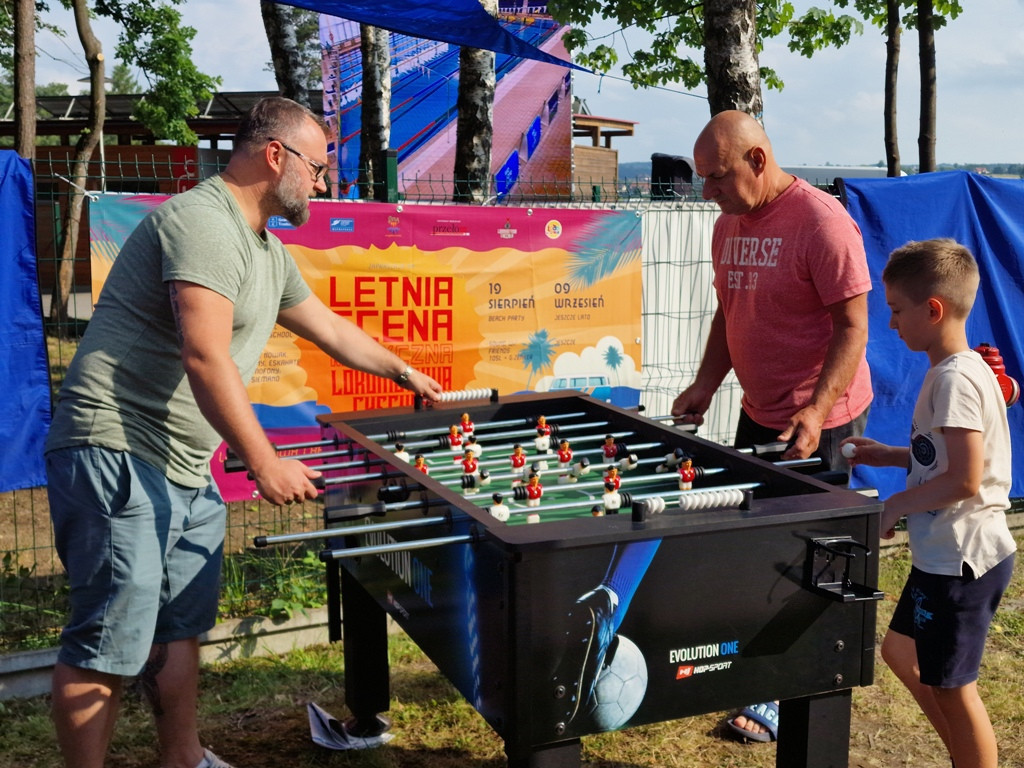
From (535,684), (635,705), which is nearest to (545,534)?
(535,684)

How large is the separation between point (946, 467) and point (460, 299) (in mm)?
2911

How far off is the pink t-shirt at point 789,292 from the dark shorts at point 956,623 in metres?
0.97

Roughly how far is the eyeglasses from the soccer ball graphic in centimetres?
167

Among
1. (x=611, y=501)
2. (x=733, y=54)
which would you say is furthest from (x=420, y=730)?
(x=733, y=54)

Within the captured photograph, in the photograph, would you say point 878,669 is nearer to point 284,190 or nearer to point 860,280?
point 860,280

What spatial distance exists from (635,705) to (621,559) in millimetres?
352

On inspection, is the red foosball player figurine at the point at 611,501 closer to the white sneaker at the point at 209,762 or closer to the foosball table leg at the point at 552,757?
the foosball table leg at the point at 552,757

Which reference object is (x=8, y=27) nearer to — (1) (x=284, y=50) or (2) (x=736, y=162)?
(1) (x=284, y=50)

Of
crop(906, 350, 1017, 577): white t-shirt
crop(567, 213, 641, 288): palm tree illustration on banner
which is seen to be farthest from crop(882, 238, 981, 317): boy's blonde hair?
crop(567, 213, 641, 288): palm tree illustration on banner

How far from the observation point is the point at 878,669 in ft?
14.4

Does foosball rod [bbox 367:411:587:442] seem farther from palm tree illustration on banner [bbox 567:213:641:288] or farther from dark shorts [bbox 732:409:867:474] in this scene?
palm tree illustration on banner [bbox 567:213:641:288]

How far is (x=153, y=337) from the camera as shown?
2898 millimetres

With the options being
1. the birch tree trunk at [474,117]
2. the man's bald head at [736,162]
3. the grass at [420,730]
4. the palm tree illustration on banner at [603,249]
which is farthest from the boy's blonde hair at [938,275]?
the birch tree trunk at [474,117]

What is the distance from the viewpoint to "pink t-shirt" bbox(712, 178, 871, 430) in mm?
3482
